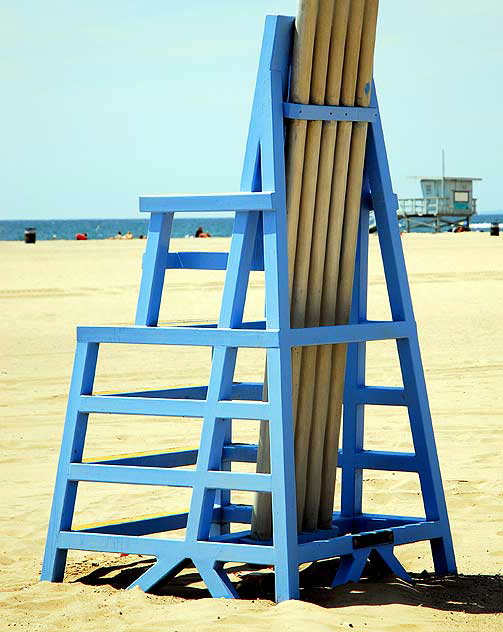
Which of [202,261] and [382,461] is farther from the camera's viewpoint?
[382,461]

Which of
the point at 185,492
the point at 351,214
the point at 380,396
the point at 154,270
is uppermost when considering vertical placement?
the point at 351,214

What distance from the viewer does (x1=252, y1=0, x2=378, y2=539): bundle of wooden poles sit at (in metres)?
5.11

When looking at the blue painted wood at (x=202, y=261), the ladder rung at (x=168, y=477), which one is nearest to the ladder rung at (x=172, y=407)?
the ladder rung at (x=168, y=477)

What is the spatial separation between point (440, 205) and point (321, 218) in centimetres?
→ 7615

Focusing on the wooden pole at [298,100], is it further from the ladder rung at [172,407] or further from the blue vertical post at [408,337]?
the ladder rung at [172,407]

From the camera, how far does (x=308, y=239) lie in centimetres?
514

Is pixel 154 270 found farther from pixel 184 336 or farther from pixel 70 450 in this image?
pixel 70 450

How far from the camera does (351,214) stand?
5.34 m

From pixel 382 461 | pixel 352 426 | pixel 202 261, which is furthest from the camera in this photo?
pixel 352 426

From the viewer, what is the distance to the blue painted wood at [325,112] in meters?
5.06

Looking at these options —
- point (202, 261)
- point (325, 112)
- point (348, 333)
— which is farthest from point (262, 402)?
point (325, 112)

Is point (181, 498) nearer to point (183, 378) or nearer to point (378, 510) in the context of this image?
point (378, 510)

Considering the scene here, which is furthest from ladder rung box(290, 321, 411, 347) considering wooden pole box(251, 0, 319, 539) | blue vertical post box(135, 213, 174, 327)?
blue vertical post box(135, 213, 174, 327)

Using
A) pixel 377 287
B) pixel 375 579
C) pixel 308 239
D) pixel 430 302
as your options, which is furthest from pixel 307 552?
pixel 377 287
